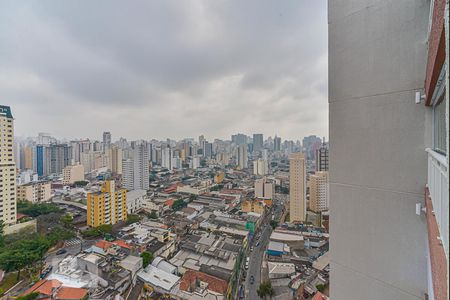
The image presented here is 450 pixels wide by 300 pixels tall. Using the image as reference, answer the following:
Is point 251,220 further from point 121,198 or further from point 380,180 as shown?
point 380,180

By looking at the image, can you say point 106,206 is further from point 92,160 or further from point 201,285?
point 92,160

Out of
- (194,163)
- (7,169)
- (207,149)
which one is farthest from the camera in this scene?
(207,149)

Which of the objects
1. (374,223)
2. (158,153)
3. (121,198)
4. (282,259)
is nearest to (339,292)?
(374,223)

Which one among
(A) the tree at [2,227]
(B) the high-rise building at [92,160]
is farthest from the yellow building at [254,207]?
(B) the high-rise building at [92,160]

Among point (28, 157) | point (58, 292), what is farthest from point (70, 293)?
point (28, 157)

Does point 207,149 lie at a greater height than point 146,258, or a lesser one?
greater

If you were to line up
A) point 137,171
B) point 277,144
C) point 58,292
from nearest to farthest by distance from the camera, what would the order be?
1. point 58,292
2. point 137,171
3. point 277,144

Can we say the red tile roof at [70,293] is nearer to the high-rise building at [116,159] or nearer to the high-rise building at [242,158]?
the high-rise building at [116,159]
